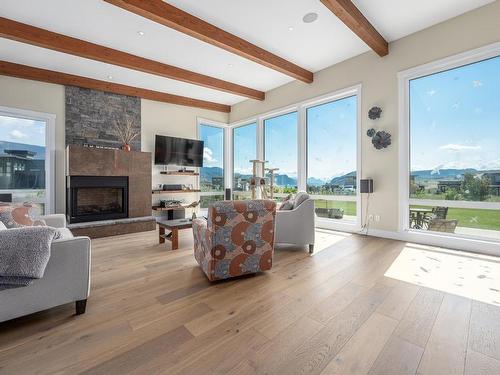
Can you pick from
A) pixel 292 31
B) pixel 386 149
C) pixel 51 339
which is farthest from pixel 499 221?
pixel 51 339

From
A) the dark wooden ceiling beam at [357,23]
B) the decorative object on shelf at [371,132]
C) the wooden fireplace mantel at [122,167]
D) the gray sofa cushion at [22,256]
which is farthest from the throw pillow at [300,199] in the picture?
the wooden fireplace mantel at [122,167]

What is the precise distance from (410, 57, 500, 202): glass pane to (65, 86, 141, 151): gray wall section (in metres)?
5.66

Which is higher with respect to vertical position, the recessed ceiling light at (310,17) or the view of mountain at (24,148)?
the recessed ceiling light at (310,17)

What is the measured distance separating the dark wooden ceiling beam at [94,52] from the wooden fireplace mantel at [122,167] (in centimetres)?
166

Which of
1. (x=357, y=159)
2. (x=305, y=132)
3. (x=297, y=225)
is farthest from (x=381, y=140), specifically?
(x=297, y=225)

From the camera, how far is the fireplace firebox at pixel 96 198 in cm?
464

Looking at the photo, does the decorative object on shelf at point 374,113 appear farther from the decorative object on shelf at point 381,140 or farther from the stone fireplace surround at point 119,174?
the stone fireplace surround at point 119,174

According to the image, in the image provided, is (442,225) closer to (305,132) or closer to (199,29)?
(305,132)

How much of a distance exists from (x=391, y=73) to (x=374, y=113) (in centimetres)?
67

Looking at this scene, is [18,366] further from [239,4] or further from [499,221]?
[499,221]

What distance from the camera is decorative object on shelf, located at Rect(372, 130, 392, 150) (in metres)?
4.10

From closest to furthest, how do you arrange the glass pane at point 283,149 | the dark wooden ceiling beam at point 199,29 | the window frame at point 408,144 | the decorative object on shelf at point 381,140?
the dark wooden ceiling beam at point 199,29
the window frame at point 408,144
the decorative object on shelf at point 381,140
the glass pane at point 283,149

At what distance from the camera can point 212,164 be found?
7.20m

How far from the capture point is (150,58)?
4379mm
